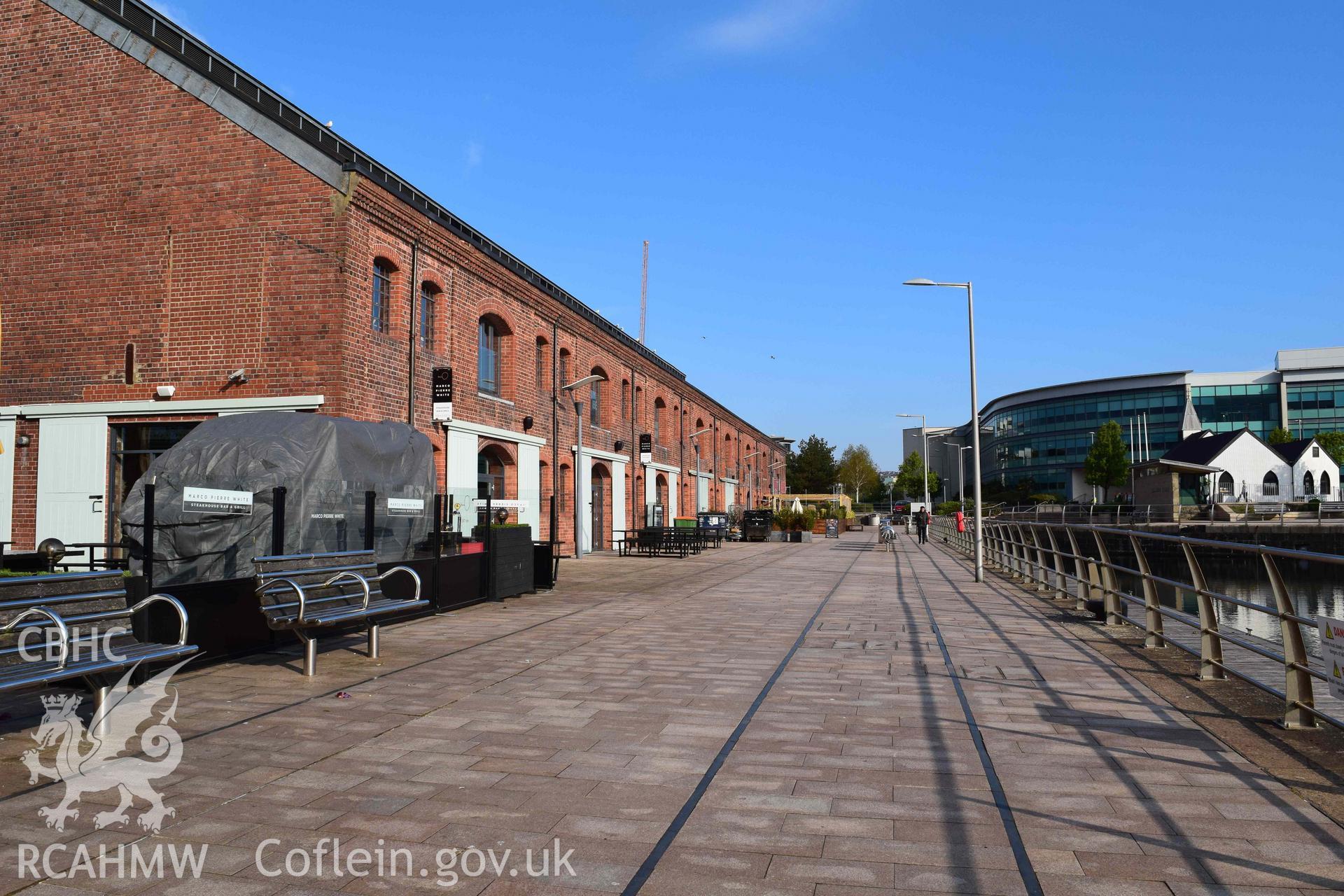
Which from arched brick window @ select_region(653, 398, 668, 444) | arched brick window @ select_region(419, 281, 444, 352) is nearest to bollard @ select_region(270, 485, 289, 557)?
arched brick window @ select_region(419, 281, 444, 352)

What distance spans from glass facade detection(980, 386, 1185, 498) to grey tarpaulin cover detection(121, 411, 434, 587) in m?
91.7

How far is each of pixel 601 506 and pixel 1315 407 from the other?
9549cm

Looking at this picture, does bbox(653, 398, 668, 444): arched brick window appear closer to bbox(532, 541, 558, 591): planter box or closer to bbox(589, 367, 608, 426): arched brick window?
bbox(589, 367, 608, 426): arched brick window

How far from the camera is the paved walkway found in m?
3.62

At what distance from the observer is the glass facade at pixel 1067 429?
102 m

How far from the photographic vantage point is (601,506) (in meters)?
32.1

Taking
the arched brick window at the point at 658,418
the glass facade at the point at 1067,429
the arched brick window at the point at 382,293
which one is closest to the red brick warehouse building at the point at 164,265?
the arched brick window at the point at 382,293

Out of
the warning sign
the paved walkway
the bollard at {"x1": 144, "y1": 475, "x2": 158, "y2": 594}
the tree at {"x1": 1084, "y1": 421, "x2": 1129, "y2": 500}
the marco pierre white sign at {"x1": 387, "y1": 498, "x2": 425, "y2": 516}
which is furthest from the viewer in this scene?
the tree at {"x1": 1084, "y1": 421, "x2": 1129, "y2": 500}

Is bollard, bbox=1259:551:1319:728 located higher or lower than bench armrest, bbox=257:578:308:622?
lower

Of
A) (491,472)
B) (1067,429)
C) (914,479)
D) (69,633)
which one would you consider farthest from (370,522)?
(914,479)

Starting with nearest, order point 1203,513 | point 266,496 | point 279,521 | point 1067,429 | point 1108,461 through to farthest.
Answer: point 279,521
point 266,496
point 1203,513
point 1108,461
point 1067,429

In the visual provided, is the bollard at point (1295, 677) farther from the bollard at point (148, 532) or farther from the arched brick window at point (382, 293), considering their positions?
the arched brick window at point (382, 293)

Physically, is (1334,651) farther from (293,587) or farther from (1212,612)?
(293,587)

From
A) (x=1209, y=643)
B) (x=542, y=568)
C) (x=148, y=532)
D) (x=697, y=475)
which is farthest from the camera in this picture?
(x=697, y=475)
